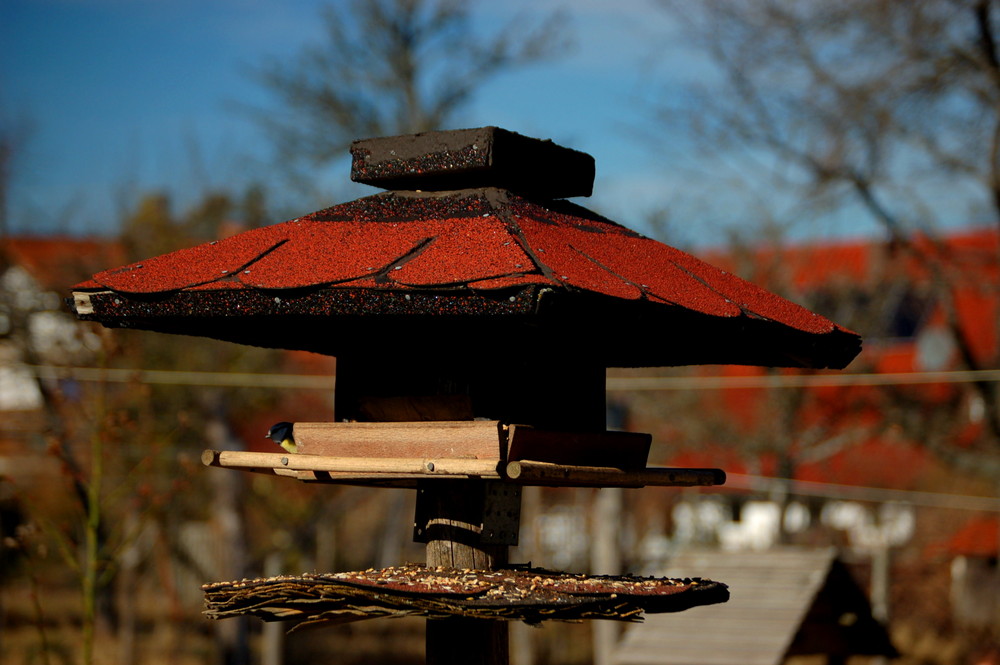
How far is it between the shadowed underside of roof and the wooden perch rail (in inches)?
13.4

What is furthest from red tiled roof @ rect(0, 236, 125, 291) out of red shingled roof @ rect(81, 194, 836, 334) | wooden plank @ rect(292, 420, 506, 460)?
red shingled roof @ rect(81, 194, 836, 334)

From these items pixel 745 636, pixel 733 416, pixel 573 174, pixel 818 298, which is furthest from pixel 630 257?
pixel 733 416

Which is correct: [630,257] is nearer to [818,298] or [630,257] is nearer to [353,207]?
[353,207]

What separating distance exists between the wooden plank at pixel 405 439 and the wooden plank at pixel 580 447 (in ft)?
0.17

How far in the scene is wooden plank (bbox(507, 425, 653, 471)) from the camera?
9.34 feet

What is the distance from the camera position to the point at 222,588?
2.80m

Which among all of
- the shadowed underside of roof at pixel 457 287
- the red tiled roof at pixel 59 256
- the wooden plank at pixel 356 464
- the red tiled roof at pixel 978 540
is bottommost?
the red tiled roof at pixel 978 540

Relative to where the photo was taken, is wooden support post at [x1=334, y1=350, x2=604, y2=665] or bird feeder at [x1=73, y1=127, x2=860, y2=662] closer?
bird feeder at [x1=73, y1=127, x2=860, y2=662]

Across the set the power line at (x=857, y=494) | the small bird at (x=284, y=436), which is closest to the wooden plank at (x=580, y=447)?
the small bird at (x=284, y=436)

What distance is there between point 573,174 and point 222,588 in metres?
1.54

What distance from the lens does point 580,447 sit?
3.07 metres

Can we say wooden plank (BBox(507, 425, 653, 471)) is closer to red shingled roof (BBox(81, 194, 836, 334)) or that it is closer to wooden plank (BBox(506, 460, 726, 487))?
wooden plank (BBox(506, 460, 726, 487))

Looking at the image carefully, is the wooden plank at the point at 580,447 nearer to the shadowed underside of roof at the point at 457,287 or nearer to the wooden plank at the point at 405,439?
the wooden plank at the point at 405,439

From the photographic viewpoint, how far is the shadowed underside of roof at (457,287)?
2529 mm
